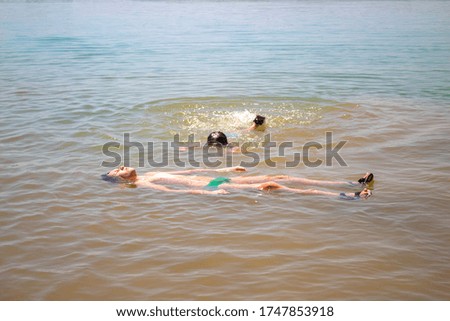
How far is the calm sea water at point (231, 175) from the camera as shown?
6035 mm

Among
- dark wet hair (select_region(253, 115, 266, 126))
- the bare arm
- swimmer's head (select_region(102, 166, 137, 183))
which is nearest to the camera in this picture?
swimmer's head (select_region(102, 166, 137, 183))

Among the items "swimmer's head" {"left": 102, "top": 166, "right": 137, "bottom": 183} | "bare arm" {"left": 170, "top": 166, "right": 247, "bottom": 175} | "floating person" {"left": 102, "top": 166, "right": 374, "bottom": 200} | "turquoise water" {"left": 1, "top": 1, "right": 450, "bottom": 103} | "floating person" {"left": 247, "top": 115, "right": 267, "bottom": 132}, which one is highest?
"turquoise water" {"left": 1, "top": 1, "right": 450, "bottom": 103}

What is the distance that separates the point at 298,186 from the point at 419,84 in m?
9.79

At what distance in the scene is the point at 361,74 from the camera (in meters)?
18.4

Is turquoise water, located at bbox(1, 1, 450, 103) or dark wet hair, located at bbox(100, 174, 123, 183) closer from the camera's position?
dark wet hair, located at bbox(100, 174, 123, 183)

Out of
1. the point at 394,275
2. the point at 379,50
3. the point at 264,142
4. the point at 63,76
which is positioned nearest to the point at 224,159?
the point at 264,142

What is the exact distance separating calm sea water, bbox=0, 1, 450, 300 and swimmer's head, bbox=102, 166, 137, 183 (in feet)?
1.00

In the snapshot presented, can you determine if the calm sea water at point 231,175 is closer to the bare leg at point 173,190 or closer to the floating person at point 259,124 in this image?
the bare leg at point 173,190

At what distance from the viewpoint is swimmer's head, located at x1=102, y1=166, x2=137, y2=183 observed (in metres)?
8.86

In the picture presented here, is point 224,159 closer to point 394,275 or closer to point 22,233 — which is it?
point 22,233

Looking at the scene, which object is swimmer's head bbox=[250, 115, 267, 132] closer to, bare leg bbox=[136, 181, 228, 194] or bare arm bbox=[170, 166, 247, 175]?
bare arm bbox=[170, 166, 247, 175]

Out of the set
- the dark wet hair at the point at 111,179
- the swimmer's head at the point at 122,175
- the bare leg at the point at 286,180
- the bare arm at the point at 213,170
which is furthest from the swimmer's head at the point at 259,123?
the dark wet hair at the point at 111,179

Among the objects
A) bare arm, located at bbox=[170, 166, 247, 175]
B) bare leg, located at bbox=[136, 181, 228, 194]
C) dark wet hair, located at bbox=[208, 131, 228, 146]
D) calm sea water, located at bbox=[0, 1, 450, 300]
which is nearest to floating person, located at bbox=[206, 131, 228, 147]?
dark wet hair, located at bbox=[208, 131, 228, 146]

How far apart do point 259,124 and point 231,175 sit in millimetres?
2985
